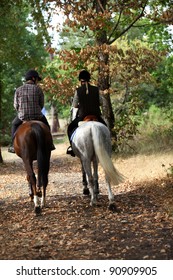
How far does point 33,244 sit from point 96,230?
3.64 ft

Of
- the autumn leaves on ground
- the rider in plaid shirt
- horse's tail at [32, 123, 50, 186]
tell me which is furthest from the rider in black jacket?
the autumn leaves on ground

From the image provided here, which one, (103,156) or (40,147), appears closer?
(103,156)

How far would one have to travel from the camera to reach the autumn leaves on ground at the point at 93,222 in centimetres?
673

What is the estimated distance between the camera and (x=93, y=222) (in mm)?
8609

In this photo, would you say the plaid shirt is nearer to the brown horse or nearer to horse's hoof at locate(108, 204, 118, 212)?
the brown horse

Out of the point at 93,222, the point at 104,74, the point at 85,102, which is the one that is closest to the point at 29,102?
the point at 85,102

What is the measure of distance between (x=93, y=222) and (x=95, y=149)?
4.75 ft

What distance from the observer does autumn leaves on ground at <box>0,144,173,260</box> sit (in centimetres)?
673

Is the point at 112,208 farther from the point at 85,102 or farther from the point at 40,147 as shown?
the point at 85,102

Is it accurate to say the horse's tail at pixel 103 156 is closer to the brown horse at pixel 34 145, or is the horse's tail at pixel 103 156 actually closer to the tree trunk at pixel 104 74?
the brown horse at pixel 34 145

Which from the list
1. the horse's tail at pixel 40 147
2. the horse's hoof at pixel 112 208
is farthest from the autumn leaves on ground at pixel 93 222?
the horse's tail at pixel 40 147

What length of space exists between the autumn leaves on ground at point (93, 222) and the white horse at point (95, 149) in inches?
21.2

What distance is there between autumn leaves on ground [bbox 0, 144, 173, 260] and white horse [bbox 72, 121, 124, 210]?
537 millimetres
